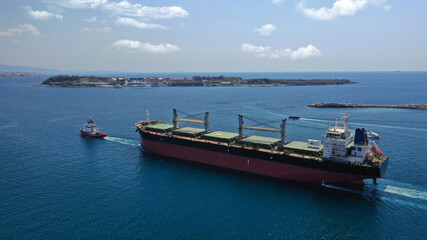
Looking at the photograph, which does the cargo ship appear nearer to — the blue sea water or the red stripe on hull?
the red stripe on hull

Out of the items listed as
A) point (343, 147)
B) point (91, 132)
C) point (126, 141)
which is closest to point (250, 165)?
point (343, 147)

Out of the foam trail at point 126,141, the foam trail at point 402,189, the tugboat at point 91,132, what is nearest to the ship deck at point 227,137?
the foam trail at point 126,141

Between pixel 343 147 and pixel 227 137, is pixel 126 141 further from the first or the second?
→ pixel 343 147

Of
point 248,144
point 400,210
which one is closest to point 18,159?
point 248,144

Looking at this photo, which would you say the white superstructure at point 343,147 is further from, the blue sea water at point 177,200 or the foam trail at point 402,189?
the foam trail at point 402,189

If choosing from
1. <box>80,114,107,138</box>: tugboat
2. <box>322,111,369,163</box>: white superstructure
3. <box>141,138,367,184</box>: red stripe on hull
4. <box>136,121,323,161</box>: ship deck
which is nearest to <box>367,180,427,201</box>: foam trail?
<box>141,138,367,184</box>: red stripe on hull

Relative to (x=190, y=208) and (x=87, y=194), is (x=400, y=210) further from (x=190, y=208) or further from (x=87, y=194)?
(x=87, y=194)

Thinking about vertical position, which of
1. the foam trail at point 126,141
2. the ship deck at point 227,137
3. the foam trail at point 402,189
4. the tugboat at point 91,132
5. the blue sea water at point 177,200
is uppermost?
the ship deck at point 227,137

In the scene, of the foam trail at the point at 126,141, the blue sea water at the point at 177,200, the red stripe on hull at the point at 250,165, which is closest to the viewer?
the blue sea water at the point at 177,200
